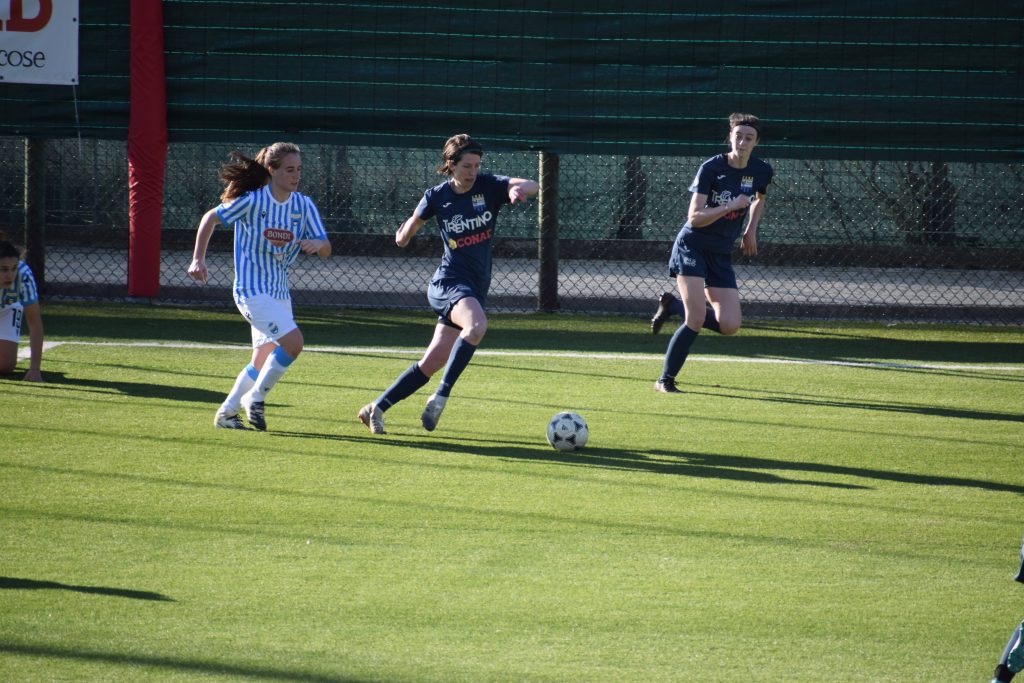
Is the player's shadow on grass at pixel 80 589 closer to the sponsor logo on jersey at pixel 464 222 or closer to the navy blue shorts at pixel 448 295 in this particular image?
the navy blue shorts at pixel 448 295

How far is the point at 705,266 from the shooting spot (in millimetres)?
8359

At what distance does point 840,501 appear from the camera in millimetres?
5504

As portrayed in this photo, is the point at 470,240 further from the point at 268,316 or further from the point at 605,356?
the point at 605,356

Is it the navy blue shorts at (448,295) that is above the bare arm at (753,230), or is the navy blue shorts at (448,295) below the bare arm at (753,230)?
below

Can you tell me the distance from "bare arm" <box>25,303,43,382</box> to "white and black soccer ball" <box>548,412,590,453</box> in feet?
11.9

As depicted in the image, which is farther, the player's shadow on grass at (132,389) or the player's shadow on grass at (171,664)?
the player's shadow on grass at (132,389)

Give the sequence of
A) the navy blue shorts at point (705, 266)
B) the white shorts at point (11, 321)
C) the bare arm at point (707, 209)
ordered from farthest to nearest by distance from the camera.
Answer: the navy blue shorts at point (705, 266) → the white shorts at point (11, 321) → the bare arm at point (707, 209)

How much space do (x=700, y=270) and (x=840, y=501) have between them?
3079 mm

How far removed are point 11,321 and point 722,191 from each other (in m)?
4.97

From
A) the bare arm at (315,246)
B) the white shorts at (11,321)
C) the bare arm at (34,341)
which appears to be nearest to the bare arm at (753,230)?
the bare arm at (315,246)

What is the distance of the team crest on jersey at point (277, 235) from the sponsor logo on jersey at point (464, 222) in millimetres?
915

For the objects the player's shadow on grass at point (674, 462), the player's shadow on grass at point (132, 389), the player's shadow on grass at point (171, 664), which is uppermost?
the player's shadow on grass at point (132, 389)

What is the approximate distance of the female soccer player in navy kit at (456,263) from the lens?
673 centimetres

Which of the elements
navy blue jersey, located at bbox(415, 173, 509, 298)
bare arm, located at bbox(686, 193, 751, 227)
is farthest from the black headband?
bare arm, located at bbox(686, 193, 751, 227)
